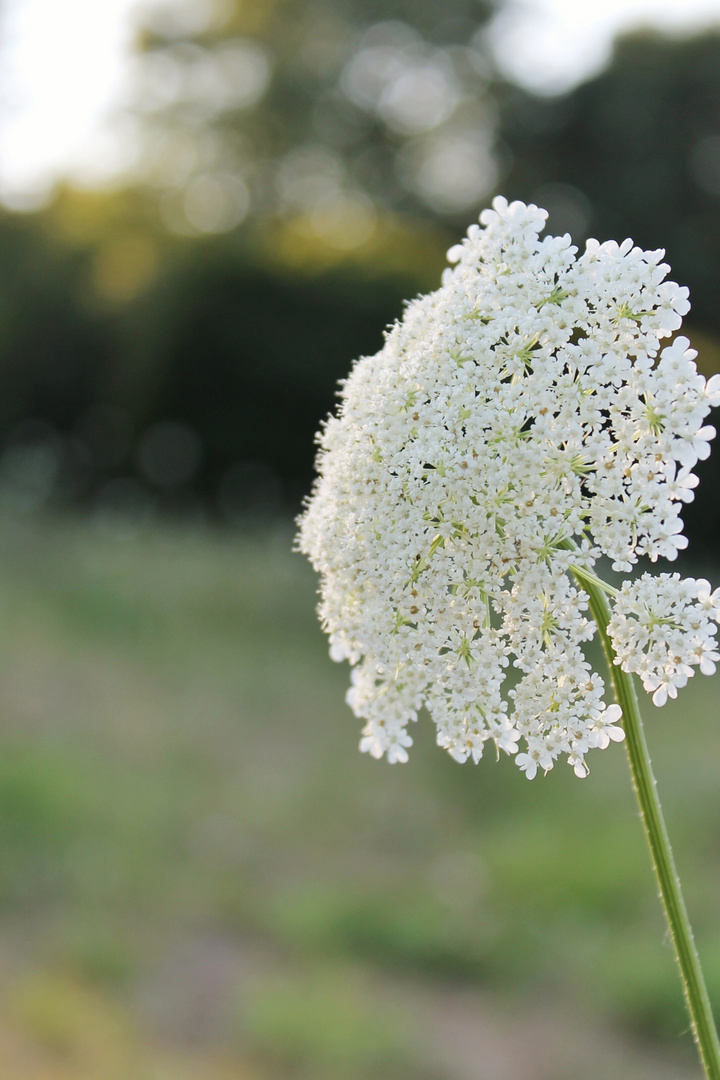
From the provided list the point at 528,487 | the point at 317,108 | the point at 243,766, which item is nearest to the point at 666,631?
the point at 528,487

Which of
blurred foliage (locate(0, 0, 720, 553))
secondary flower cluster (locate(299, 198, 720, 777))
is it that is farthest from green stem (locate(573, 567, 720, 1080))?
blurred foliage (locate(0, 0, 720, 553))

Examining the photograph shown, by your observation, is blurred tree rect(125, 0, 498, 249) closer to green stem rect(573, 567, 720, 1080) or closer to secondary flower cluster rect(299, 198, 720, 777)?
Answer: secondary flower cluster rect(299, 198, 720, 777)

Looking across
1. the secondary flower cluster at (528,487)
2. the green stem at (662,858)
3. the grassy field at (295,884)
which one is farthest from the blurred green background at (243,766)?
the secondary flower cluster at (528,487)

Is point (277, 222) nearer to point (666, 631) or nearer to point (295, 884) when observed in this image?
point (295, 884)

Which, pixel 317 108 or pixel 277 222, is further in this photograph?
pixel 317 108

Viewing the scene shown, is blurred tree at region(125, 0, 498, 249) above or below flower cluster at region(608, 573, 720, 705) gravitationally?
above

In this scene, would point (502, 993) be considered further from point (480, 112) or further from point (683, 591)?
point (480, 112)

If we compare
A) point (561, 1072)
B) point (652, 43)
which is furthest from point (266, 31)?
point (561, 1072)
